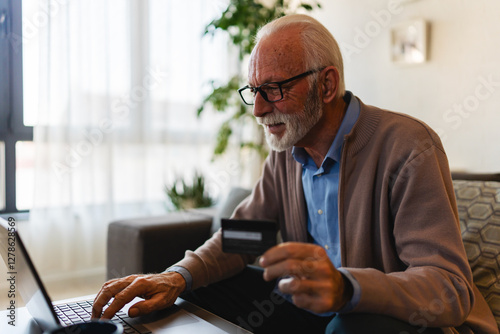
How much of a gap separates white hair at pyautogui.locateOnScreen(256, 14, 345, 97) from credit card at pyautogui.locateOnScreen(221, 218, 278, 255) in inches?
24.3

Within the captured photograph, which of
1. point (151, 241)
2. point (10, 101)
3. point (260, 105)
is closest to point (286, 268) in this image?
point (260, 105)

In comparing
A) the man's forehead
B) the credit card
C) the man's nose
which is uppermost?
the man's forehead

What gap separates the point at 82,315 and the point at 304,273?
0.54 meters

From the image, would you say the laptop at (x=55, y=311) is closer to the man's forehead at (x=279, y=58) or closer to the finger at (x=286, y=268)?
the finger at (x=286, y=268)

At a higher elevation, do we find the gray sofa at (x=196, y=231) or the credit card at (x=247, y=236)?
the credit card at (x=247, y=236)

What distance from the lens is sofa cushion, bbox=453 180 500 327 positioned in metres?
1.19

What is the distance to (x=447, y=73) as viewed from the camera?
220 cm

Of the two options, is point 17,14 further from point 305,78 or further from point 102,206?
point 305,78

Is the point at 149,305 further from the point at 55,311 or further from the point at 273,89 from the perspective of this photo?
the point at 273,89

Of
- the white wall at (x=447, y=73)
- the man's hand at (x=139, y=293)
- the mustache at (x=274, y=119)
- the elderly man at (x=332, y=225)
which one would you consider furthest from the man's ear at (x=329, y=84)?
the white wall at (x=447, y=73)

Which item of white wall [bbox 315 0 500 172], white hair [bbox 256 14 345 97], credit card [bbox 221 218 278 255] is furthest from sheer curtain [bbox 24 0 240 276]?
credit card [bbox 221 218 278 255]

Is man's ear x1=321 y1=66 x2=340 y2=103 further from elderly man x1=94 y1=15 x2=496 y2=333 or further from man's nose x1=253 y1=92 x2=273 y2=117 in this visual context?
man's nose x1=253 y1=92 x2=273 y2=117

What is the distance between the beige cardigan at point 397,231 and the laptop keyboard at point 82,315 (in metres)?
0.25

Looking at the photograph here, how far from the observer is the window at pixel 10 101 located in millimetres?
2627
